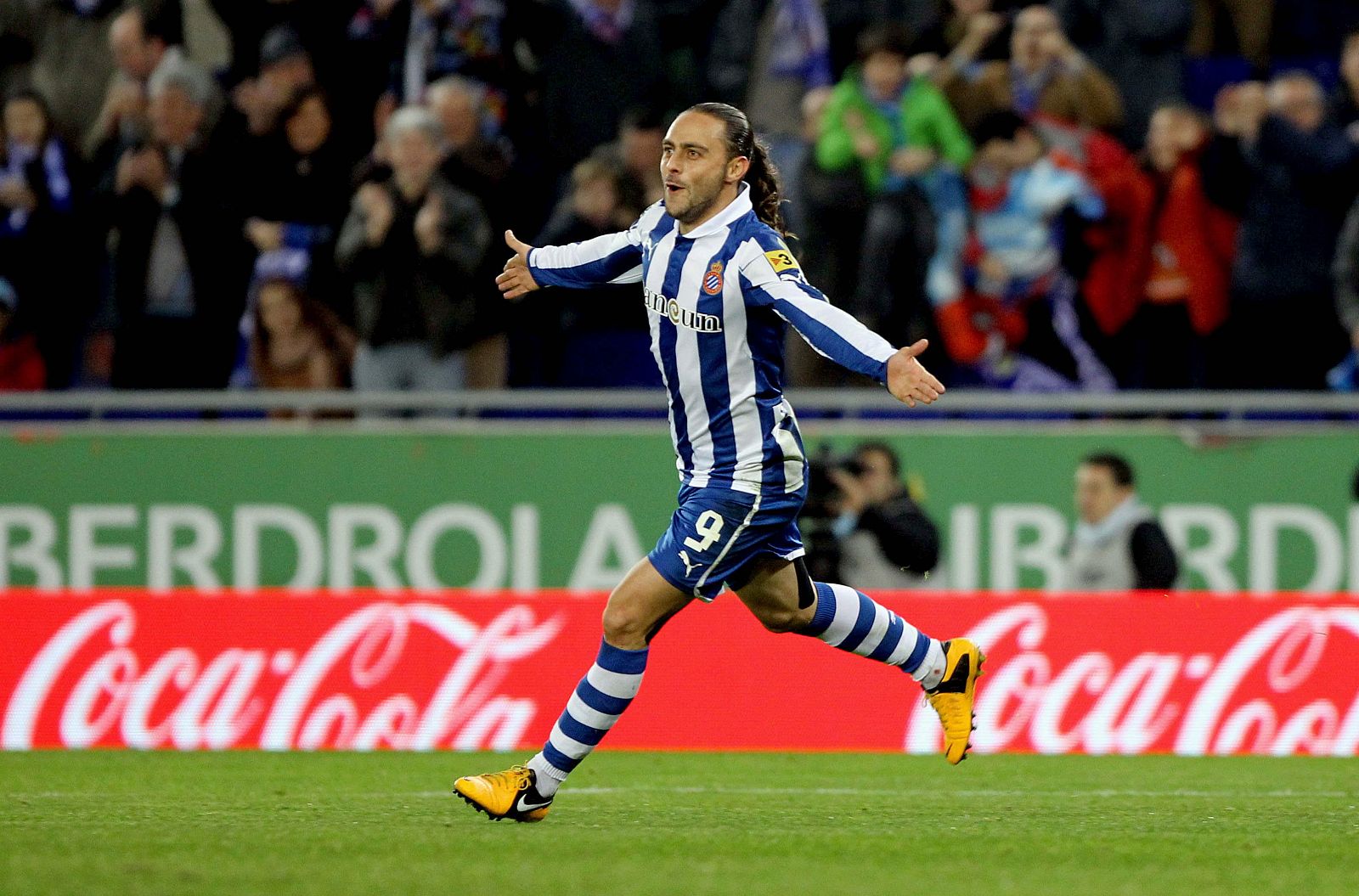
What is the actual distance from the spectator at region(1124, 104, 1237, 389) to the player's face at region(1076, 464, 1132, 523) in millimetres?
872

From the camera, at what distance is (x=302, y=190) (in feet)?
39.0

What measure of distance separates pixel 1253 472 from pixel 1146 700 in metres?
2.08

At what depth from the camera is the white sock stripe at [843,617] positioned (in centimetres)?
681

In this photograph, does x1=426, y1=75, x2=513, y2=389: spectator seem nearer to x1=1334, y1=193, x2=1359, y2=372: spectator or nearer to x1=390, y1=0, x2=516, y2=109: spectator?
x1=390, y1=0, x2=516, y2=109: spectator

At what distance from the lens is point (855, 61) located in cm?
1219

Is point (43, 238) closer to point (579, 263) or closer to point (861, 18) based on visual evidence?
Result: point (861, 18)

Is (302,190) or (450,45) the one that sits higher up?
(450,45)

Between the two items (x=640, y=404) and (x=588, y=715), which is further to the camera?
(x=640, y=404)

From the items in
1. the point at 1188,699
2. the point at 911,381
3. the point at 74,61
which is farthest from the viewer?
the point at 74,61

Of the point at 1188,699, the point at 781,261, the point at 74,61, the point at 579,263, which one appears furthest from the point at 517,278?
the point at 74,61

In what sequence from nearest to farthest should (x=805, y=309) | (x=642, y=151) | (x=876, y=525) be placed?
1. (x=805, y=309)
2. (x=876, y=525)
3. (x=642, y=151)

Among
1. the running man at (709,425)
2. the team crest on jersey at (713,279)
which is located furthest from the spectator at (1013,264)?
the team crest on jersey at (713,279)

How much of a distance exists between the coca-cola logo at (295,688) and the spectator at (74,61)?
3707mm

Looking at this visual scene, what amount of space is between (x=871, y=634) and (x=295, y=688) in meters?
3.96
